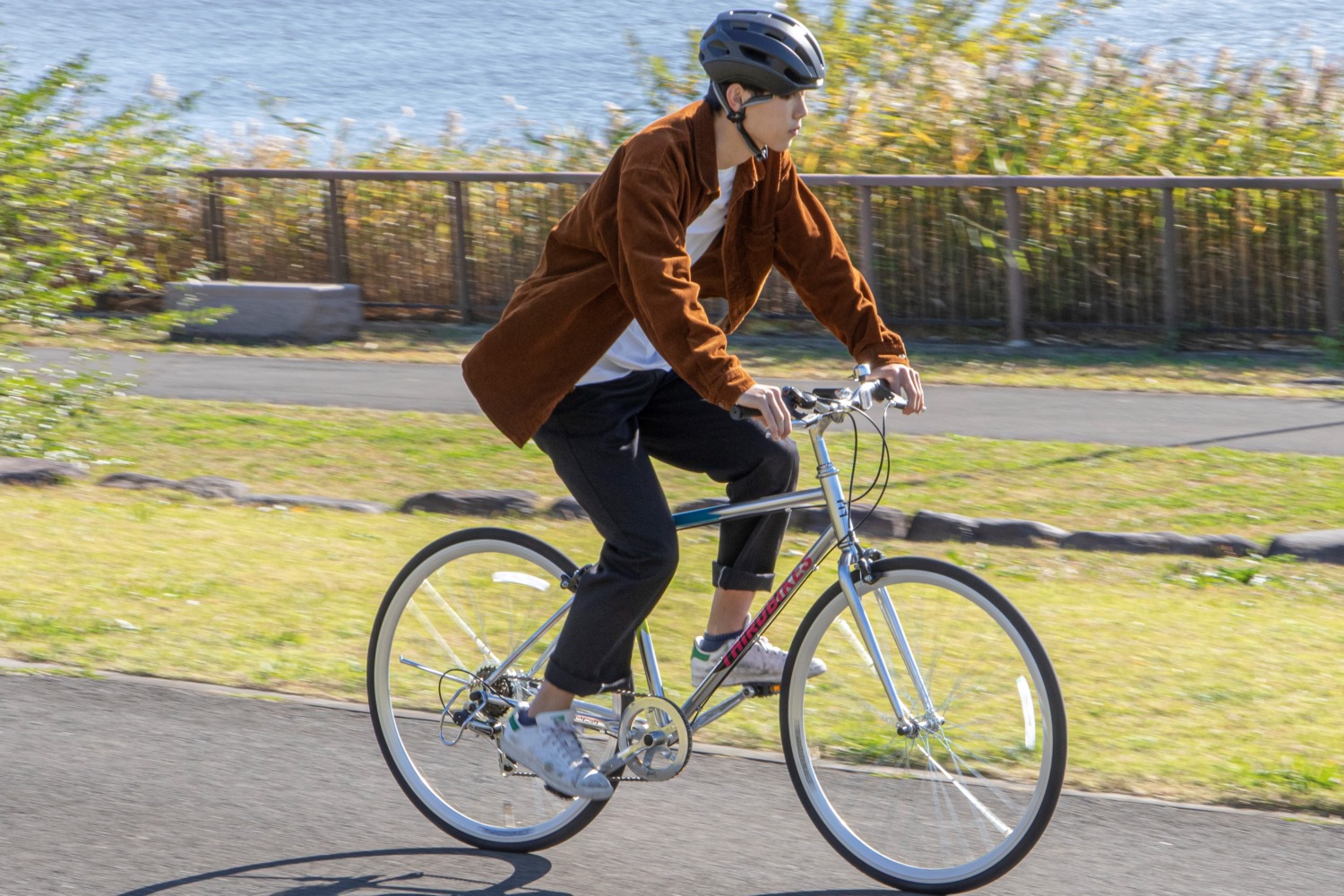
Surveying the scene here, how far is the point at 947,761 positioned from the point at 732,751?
3.44ft

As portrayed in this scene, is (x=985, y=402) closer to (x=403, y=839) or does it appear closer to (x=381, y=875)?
(x=403, y=839)

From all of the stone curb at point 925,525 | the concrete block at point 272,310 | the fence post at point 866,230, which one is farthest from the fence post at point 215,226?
the stone curb at point 925,525

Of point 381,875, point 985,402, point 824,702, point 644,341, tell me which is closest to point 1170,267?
point 985,402

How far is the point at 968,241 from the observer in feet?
47.1

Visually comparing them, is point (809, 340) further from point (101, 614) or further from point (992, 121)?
point (101, 614)

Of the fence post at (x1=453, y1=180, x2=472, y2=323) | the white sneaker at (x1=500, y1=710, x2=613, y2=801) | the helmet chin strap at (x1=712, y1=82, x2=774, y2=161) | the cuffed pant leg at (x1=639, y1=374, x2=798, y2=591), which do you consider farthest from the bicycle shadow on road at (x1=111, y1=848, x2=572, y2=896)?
the fence post at (x1=453, y1=180, x2=472, y2=323)

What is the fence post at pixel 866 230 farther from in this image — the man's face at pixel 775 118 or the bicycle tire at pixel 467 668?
the man's face at pixel 775 118

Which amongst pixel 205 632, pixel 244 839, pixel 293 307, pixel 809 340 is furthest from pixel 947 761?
pixel 293 307

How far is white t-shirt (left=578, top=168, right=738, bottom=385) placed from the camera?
152 inches

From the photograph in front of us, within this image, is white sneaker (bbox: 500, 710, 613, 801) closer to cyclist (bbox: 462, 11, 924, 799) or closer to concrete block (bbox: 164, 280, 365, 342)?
cyclist (bbox: 462, 11, 924, 799)

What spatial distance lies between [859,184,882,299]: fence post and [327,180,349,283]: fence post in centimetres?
489

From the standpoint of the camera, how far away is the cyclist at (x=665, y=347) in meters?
3.56

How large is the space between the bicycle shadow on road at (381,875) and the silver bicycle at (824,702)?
10 centimetres

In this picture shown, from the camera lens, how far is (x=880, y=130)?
50.2 feet
